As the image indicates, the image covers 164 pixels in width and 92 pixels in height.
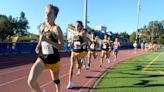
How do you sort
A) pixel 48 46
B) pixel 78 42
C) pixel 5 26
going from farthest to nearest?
pixel 5 26 < pixel 78 42 < pixel 48 46

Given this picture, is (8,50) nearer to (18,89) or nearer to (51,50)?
(18,89)

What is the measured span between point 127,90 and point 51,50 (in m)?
3.88

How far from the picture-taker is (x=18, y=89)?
35.2 feet

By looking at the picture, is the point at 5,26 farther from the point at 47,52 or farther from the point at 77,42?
the point at 47,52

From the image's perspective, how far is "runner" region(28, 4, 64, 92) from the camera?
7398 millimetres

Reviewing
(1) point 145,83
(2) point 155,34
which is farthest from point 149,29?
(1) point 145,83

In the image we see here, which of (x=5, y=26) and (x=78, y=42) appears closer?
Result: (x=78, y=42)

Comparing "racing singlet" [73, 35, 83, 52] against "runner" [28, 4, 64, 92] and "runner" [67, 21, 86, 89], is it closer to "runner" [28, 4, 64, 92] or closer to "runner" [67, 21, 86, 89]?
"runner" [67, 21, 86, 89]

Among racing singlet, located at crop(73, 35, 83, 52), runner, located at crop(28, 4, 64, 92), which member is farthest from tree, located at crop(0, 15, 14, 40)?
runner, located at crop(28, 4, 64, 92)

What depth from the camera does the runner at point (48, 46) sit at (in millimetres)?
7398

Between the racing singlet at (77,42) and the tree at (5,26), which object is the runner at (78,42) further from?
the tree at (5,26)

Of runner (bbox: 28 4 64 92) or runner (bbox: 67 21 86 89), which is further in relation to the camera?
runner (bbox: 67 21 86 89)

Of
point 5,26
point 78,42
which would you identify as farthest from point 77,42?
point 5,26

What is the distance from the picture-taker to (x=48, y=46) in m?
7.77
